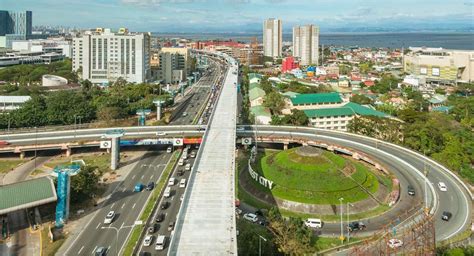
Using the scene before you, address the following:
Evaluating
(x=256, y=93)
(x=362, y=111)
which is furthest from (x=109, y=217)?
(x=256, y=93)

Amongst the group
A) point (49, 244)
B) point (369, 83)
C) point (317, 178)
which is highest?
point (369, 83)

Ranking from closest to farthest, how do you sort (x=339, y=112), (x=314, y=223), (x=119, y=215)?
(x=314, y=223) → (x=119, y=215) → (x=339, y=112)

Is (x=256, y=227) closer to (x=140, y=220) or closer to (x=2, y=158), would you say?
(x=140, y=220)

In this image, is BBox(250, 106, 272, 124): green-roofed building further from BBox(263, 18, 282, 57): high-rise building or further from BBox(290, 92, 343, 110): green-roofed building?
BBox(263, 18, 282, 57): high-rise building

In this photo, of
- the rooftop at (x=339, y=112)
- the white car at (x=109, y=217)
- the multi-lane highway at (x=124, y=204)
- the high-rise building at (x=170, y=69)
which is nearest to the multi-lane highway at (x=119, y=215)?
the multi-lane highway at (x=124, y=204)

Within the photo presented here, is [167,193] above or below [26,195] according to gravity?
below

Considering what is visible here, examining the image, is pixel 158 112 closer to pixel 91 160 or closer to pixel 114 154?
pixel 91 160


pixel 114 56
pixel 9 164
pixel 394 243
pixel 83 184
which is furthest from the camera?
pixel 114 56

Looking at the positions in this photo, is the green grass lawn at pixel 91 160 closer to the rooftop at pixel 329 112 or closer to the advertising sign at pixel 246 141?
the advertising sign at pixel 246 141
